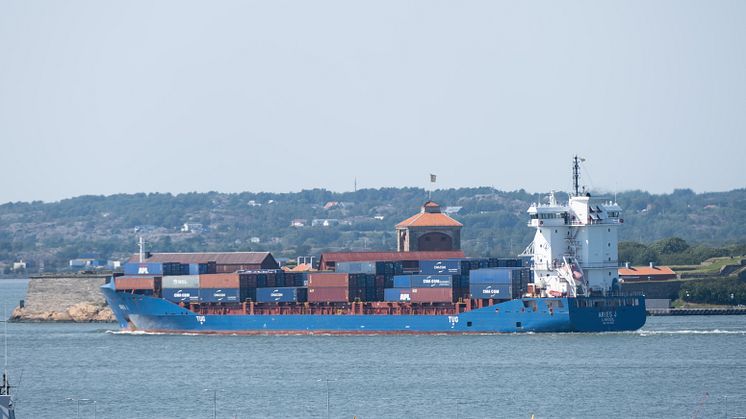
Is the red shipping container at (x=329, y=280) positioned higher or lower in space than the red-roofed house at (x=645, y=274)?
lower

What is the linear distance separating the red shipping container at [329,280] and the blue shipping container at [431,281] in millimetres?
3352

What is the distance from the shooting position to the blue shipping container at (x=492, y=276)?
71.6 m

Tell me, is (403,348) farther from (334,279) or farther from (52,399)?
(52,399)

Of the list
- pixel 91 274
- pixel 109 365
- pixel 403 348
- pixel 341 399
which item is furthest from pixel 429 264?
pixel 91 274

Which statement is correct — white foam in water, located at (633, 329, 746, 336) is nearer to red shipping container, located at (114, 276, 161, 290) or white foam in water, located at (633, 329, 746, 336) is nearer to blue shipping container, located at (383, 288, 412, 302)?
blue shipping container, located at (383, 288, 412, 302)

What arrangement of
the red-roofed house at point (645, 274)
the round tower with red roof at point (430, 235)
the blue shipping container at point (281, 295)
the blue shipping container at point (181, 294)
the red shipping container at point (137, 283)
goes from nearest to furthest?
1. the blue shipping container at point (281, 295)
2. the blue shipping container at point (181, 294)
3. the red shipping container at point (137, 283)
4. the round tower with red roof at point (430, 235)
5. the red-roofed house at point (645, 274)

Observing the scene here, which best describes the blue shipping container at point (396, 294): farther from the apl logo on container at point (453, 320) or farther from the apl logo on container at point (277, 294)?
the apl logo on container at point (277, 294)

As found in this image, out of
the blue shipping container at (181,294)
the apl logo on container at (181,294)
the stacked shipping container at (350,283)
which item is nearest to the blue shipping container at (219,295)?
the stacked shipping container at (350,283)

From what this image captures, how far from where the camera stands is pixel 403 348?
220 feet

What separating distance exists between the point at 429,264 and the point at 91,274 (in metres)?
34.5

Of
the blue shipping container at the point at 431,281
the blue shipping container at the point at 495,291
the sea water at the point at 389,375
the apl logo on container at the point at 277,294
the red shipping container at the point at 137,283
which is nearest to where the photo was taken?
the sea water at the point at 389,375

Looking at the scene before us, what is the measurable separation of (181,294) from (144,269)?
4.61 meters

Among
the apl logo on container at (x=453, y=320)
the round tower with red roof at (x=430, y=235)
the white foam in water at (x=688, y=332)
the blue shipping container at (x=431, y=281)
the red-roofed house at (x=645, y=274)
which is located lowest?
the white foam in water at (x=688, y=332)

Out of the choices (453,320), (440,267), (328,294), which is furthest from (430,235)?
(453,320)
